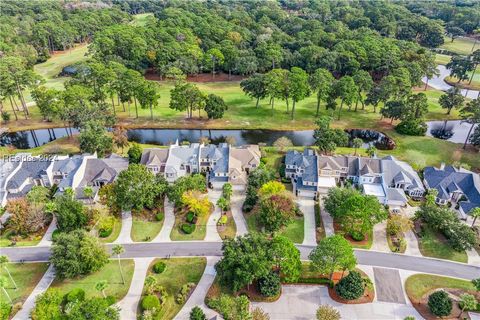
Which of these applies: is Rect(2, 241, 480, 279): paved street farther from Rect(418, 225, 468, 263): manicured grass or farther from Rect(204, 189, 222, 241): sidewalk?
Rect(204, 189, 222, 241): sidewalk

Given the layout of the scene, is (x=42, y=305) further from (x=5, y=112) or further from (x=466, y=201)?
(x=5, y=112)

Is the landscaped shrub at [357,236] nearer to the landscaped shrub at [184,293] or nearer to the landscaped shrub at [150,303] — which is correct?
the landscaped shrub at [184,293]

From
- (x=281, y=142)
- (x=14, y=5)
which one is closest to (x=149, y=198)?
(x=281, y=142)

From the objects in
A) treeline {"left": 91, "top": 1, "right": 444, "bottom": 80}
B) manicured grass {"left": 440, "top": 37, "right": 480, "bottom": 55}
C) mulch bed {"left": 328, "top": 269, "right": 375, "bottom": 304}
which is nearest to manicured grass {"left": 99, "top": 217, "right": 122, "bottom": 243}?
mulch bed {"left": 328, "top": 269, "right": 375, "bottom": 304}

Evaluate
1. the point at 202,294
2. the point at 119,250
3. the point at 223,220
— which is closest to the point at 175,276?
the point at 202,294

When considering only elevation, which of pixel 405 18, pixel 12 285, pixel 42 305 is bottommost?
pixel 12 285

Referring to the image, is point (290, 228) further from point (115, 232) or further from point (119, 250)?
point (115, 232)

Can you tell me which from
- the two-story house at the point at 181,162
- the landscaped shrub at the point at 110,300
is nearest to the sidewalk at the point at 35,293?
the landscaped shrub at the point at 110,300
